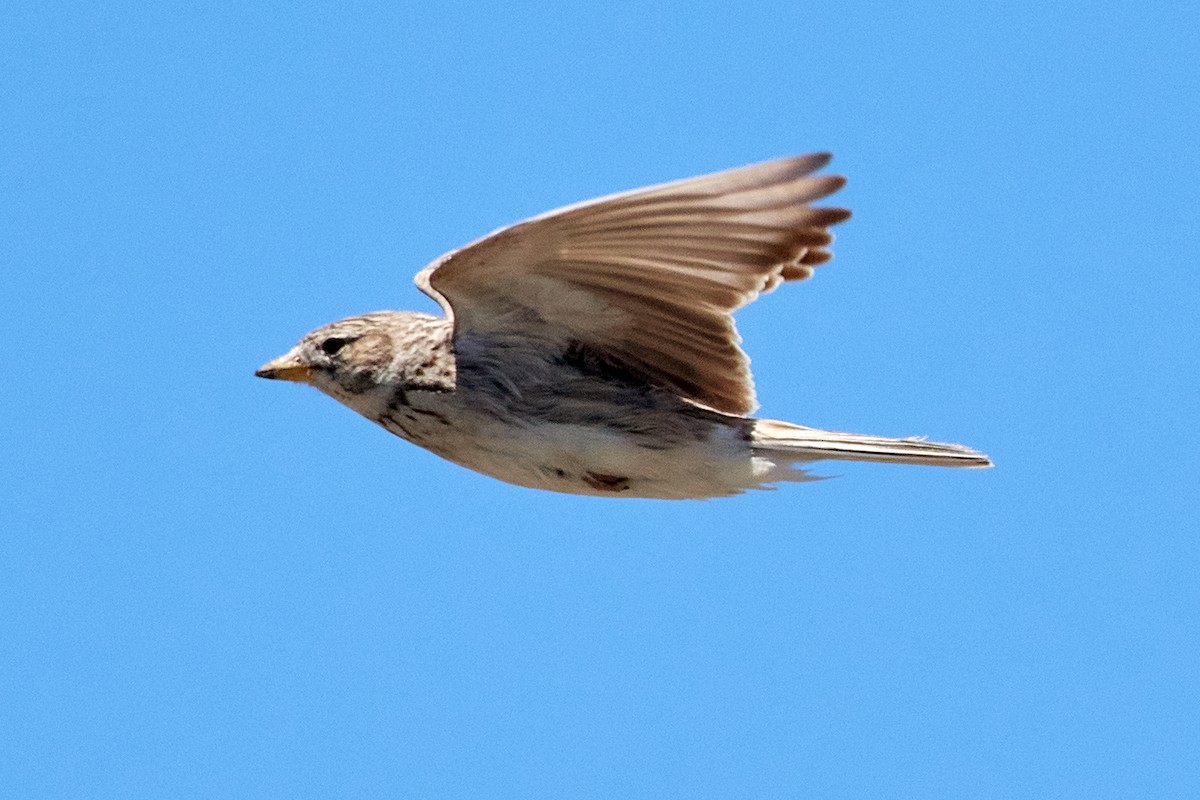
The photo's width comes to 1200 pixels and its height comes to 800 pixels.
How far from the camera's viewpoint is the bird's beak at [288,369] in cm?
800

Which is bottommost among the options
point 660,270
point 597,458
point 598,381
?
point 597,458

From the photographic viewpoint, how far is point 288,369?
316 inches

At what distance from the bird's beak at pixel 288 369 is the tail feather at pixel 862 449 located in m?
2.22

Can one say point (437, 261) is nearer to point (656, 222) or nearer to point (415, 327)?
point (415, 327)

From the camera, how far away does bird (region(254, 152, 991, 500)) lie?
22.4ft

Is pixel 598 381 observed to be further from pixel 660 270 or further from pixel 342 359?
pixel 342 359

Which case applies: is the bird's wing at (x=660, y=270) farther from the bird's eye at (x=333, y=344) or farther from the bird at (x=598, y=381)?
the bird's eye at (x=333, y=344)

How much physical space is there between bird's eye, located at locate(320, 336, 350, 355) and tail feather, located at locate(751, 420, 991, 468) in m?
1.98

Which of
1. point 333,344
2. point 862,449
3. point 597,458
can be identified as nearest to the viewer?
point 862,449

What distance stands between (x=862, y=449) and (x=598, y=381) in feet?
3.76

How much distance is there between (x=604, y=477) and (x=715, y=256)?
118 centimetres

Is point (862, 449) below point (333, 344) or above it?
below

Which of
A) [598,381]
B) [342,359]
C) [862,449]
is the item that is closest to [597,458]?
[598,381]

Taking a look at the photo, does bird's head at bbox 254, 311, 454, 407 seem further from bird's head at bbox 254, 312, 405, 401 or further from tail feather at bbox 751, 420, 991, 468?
tail feather at bbox 751, 420, 991, 468
